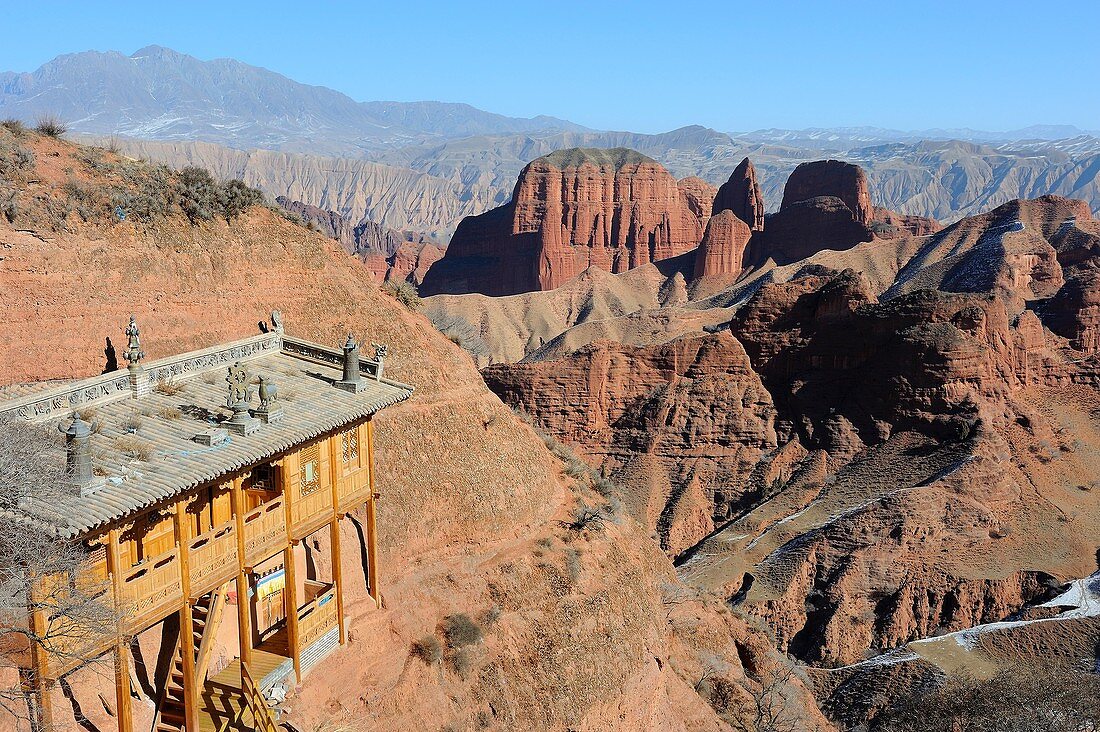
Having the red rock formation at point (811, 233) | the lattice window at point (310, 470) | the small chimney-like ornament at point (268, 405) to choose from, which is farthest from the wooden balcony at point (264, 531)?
the red rock formation at point (811, 233)

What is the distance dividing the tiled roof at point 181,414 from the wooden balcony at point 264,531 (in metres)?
0.96

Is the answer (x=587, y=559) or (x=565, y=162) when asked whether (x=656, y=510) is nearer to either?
(x=587, y=559)

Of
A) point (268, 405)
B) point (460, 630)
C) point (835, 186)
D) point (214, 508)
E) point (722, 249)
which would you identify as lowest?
point (722, 249)

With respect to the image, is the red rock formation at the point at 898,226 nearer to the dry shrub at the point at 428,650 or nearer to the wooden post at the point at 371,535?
the dry shrub at the point at 428,650

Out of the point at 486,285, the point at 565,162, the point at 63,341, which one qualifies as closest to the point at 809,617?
the point at 63,341

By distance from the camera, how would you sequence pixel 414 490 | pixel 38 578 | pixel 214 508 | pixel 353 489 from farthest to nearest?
1. pixel 414 490
2. pixel 353 489
3. pixel 214 508
4. pixel 38 578

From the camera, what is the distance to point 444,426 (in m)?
23.1

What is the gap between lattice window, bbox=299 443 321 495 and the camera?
16.1m

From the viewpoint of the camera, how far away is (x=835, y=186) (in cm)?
11119

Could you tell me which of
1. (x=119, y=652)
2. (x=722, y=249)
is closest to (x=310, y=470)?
(x=119, y=652)

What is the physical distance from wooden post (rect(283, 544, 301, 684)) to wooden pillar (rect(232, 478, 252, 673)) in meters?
0.61

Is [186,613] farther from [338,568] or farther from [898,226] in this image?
[898,226]

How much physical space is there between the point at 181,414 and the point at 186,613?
3010mm

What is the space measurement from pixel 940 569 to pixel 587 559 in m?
22.3
